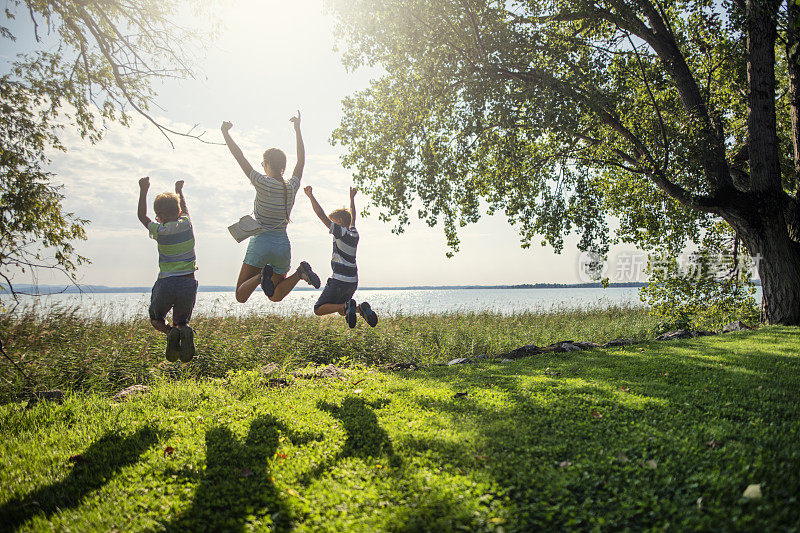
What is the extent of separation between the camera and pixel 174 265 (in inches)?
212

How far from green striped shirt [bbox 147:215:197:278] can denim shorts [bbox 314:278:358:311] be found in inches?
70.5

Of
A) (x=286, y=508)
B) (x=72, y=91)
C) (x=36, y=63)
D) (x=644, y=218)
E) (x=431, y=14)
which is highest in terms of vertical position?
(x=431, y=14)

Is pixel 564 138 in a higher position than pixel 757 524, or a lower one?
higher

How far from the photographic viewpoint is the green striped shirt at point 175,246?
5.27 meters

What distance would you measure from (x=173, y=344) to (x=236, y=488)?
7.76 ft

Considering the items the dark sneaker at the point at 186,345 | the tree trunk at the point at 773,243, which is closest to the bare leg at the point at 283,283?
the dark sneaker at the point at 186,345

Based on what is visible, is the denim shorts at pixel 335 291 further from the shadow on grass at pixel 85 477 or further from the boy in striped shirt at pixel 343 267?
the shadow on grass at pixel 85 477

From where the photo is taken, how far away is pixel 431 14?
9609mm

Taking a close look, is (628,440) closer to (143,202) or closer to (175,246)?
(175,246)

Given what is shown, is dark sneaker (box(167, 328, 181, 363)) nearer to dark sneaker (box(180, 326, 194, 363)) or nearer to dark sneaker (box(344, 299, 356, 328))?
dark sneaker (box(180, 326, 194, 363))

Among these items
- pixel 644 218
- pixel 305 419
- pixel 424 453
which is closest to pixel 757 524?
pixel 424 453

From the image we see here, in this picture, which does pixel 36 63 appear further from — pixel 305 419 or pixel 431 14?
pixel 305 419

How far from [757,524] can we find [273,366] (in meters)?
7.52

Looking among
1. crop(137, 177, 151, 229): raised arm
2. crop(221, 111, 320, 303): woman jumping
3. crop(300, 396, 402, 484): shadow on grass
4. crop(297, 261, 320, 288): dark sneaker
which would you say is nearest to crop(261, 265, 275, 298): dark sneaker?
crop(221, 111, 320, 303): woman jumping
